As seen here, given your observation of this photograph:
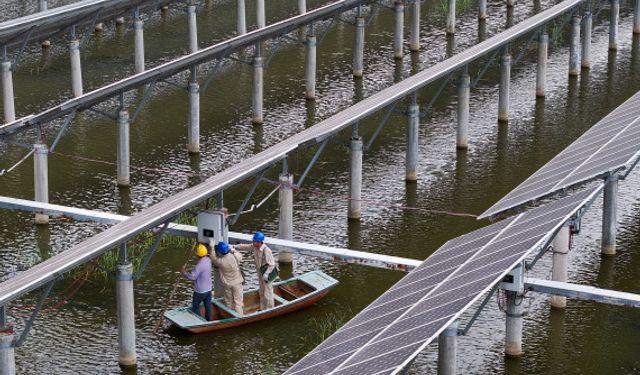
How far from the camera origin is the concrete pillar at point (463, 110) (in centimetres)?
3934

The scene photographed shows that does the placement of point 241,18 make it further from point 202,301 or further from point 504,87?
point 202,301

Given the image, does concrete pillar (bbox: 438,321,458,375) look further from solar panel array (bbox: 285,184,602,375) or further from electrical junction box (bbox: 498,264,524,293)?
electrical junction box (bbox: 498,264,524,293)

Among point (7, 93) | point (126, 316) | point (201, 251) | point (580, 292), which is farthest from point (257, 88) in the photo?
point (580, 292)

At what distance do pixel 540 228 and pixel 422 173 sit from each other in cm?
1319

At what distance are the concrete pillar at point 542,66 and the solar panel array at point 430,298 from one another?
1753 cm

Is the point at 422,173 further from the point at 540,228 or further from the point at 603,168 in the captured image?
the point at 540,228

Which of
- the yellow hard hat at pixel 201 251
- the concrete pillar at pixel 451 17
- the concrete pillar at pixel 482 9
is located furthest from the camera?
the concrete pillar at pixel 482 9

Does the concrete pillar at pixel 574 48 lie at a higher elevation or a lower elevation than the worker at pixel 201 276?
higher

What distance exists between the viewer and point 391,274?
32031 mm

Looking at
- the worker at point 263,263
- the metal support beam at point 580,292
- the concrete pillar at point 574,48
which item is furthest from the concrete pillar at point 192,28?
the metal support beam at point 580,292

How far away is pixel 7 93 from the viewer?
4169cm

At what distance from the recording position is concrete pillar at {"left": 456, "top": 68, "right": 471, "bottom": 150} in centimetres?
3934

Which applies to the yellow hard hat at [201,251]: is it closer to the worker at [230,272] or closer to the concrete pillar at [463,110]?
the worker at [230,272]

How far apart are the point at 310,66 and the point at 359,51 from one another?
3293 millimetres
